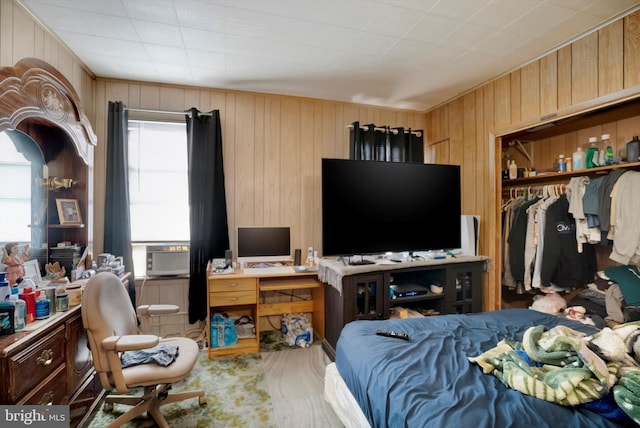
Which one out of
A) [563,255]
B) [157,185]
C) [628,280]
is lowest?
[628,280]

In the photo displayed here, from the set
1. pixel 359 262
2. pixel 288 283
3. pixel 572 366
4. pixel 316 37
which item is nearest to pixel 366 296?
pixel 359 262

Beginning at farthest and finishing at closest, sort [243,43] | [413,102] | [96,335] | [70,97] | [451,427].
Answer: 1. [413,102]
2. [243,43]
3. [70,97]
4. [96,335]
5. [451,427]

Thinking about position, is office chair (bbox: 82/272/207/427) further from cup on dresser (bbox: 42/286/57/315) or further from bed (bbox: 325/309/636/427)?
bed (bbox: 325/309/636/427)

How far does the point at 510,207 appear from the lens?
300 centimetres

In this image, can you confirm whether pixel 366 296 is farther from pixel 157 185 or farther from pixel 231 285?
pixel 157 185

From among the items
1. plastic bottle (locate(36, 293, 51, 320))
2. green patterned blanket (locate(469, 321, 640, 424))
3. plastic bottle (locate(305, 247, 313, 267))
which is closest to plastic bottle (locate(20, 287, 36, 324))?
plastic bottle (locate(36, 293, 51, 320))

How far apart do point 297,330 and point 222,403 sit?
1.04m

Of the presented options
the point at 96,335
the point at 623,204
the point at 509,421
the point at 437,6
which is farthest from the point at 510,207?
the point at 96,335

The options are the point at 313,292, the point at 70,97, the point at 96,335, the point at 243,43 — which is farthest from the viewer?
the point at 313,292

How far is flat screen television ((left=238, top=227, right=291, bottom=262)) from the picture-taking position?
2.96 metres

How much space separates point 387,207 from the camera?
2848 millimetres

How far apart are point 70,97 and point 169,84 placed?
107cm

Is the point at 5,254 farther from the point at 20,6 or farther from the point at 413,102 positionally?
the point at 413,102

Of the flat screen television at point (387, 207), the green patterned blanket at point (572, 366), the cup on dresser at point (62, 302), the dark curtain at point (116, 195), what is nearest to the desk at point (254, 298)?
the flat screen television at point (387, 207)
